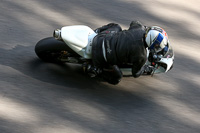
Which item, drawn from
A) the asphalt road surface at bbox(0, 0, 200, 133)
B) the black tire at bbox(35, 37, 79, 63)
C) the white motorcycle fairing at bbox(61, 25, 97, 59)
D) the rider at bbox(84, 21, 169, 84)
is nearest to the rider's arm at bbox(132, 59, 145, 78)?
the rider at bbox(84, 21, 169, 84)

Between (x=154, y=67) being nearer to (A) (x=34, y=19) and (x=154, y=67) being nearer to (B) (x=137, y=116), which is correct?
(B) (x=137, y=116)

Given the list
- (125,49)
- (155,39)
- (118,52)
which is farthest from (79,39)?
(155,39)

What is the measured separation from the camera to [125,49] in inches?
231

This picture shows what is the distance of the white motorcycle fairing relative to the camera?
6109mm

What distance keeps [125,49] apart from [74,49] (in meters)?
0.80

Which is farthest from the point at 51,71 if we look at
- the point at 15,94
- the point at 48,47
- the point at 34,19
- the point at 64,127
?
the point at 34,19

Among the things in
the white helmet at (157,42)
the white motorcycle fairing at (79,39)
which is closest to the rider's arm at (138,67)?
the white helmet at (157,42)

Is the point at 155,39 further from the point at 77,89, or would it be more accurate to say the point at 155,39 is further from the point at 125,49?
the point at 77,89

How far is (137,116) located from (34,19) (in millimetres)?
3271

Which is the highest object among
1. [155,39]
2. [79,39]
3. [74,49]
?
[155,39]

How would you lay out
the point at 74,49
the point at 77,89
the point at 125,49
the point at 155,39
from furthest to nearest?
the point at 77,89, the point at 74,49, the point at 125,49, the point at 155,39

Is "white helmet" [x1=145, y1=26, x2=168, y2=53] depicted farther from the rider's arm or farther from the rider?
the rider's arm

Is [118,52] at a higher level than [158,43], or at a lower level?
lower

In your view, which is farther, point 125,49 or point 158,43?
point 125,49
